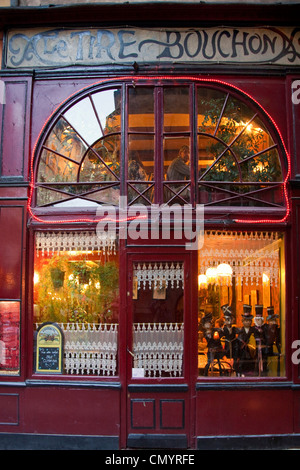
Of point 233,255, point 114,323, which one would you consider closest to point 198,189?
point 233,255

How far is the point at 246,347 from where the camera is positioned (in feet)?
22.6

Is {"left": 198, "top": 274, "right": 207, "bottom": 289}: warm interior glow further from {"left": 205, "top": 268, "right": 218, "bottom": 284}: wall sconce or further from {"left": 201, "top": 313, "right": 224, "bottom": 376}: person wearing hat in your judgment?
{"left": 201, "top": 313, "right": 224, "bottom": 376}: person wearing hat

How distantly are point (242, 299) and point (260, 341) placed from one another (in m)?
0.73

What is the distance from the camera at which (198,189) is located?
22.9 feet

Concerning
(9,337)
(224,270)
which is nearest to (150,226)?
(224,270)

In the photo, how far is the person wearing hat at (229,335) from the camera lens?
6871mm

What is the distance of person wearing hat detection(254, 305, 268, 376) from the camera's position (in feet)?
22.4

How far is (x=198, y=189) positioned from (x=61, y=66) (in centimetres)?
309

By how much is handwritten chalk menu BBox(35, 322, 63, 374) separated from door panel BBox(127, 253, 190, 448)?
1122mm

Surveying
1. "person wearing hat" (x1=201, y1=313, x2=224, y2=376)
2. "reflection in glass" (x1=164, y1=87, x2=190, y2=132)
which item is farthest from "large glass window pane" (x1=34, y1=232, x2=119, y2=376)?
"reflection in glass" (x1=164, y1=87, x2=190, y2=132)

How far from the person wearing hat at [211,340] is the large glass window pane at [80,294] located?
142 centimetres

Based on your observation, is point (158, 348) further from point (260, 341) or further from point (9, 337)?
point (9, 337)

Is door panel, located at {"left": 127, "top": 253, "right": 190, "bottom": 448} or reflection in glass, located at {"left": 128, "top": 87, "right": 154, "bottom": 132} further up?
reflection in glass, located at {"left": 128, "top": 87, "right": 154, "bottom": 132}

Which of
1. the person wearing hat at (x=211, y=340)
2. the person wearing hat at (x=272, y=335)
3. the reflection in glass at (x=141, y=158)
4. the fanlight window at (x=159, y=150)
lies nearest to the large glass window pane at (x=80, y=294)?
the fanlight window at (x=159, y=150)
